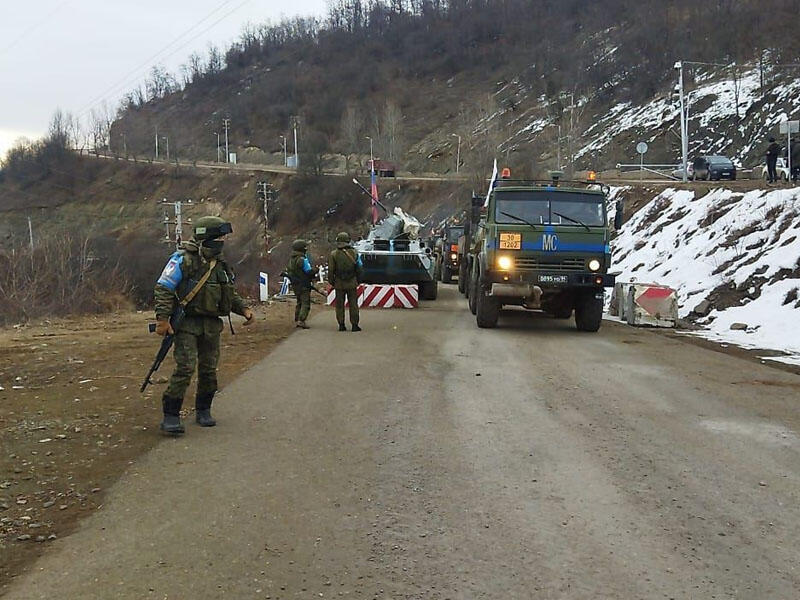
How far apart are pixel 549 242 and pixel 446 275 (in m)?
22.1

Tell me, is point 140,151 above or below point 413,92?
below

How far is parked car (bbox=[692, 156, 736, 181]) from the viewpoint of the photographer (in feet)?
131

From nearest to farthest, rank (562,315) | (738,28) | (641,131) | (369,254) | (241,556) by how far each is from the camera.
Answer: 1. (241,556)
2. (562,315)
3. (369,254)
4. (641,131)
5. (738,28)

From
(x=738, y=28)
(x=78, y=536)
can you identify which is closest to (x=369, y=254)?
(x=78, y=536)

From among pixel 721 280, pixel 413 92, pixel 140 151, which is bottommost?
pixel 721 280

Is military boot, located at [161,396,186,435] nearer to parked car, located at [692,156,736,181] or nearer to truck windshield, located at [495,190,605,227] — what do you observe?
truck windshield, located at [495,190,605,227]

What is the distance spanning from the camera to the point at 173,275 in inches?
260

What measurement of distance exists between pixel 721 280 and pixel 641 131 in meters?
61.7

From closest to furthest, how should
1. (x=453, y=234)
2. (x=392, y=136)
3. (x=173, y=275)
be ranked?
(x=173, y=275), (x=453, y=234), (x=392, y=136)

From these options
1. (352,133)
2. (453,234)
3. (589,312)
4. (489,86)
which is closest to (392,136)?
(352,133)

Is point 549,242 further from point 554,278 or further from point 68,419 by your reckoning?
point 68,419

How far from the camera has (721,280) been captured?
698 inches

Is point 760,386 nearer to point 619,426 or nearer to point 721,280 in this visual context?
point 619,426

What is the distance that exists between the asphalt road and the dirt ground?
0.74 feet
